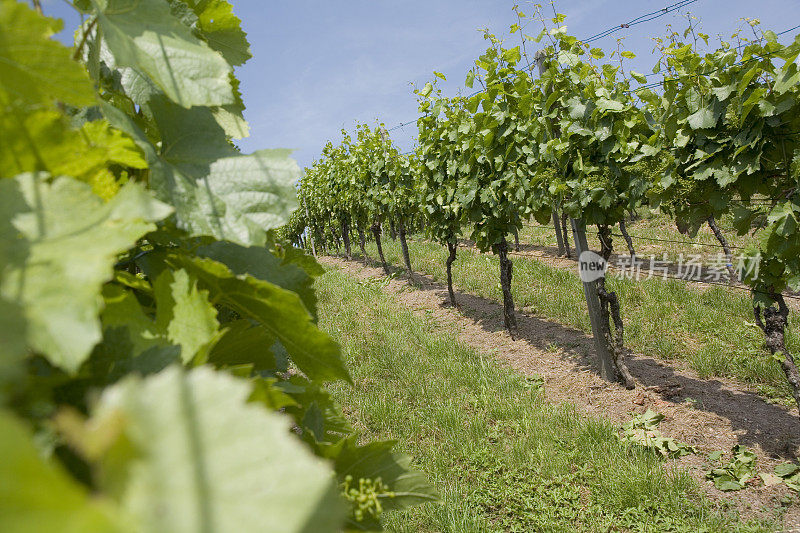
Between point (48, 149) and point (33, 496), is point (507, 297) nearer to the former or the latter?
point (48, 149)

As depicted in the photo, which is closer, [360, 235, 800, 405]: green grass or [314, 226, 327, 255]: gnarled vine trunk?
[360, 235, 800, 405]: green grass

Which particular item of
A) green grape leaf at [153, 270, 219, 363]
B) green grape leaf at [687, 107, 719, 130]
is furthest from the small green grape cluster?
green grape leaf at [687, 107, 719, 130]

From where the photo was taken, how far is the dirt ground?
3994 millimetres

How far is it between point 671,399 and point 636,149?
2.49 m

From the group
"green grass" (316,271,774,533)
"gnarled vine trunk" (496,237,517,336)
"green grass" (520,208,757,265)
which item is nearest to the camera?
"green grass" (316,271,774,533)

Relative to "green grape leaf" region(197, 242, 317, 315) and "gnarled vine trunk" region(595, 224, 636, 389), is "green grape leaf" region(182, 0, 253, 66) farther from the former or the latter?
"gnarled vine trunk" region(595, 224, 636, 389)

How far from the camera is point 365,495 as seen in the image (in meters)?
0.58

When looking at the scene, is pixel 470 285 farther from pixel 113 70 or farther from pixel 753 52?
pixel 113 70

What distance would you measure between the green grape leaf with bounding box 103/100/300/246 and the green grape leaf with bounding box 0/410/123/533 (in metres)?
0.33

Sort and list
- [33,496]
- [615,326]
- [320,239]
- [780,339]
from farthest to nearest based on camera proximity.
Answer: [320,239] < [615,326] < [780,339] < [33,496]

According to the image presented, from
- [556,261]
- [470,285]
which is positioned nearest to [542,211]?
[470,285]

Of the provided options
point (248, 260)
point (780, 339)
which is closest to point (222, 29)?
point (248, 260)

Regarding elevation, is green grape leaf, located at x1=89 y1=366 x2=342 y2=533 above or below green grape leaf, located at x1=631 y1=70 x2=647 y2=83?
below

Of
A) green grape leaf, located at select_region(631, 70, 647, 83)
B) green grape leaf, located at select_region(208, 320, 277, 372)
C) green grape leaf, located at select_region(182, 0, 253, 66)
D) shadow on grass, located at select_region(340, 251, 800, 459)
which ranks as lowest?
shadow on grass, located at select_region(340, 251, 800, 459)
